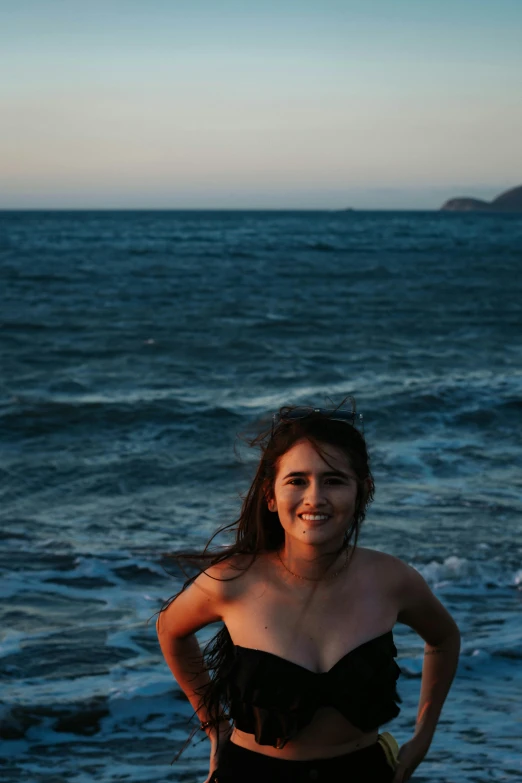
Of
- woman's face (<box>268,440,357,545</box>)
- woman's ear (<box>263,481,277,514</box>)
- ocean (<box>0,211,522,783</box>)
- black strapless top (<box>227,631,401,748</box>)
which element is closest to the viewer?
black strapless top (<box>227,631,401,748</box>)

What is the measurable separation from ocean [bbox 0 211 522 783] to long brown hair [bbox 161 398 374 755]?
59.7 inches

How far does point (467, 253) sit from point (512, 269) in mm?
12585

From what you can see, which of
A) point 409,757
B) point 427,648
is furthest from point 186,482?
point 409,757

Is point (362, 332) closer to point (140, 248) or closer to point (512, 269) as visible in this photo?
point (512, 269)

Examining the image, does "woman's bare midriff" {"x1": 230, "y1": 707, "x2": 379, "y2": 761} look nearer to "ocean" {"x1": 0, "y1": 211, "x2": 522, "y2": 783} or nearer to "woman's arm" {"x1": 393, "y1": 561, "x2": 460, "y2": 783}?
"woman's arm" {"x1": 393, "y1": 561, "x2": 460, "y2": 783}

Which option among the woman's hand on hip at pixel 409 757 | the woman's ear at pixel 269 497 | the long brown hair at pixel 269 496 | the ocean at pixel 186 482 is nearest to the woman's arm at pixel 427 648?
the woman's hand on hip at pixel 409 757

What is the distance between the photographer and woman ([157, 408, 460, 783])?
7.40 ft

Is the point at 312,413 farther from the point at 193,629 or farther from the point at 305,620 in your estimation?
the point at 193,629


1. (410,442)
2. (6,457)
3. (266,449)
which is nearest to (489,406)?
(410,442)

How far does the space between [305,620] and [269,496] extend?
0.30 meters

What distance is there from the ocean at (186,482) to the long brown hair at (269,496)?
59.7 inches

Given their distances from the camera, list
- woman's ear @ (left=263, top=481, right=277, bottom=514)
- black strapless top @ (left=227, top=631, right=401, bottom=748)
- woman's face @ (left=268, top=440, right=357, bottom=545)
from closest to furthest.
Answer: black strapless top @ (left=227, top=631, right=401, bottom=748)
woman's face @ (left=268, top=440, right=357, bottom=545)
woman's ear @ (left=263, top=481, right=277, bottom=514)

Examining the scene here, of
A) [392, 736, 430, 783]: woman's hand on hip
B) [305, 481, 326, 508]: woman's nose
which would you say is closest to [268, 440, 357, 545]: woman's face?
[305, 481, 326, 508]: woman's nose

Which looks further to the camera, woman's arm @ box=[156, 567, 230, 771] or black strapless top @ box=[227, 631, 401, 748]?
woman's arm @ box=[156, 567, 230, 771]
